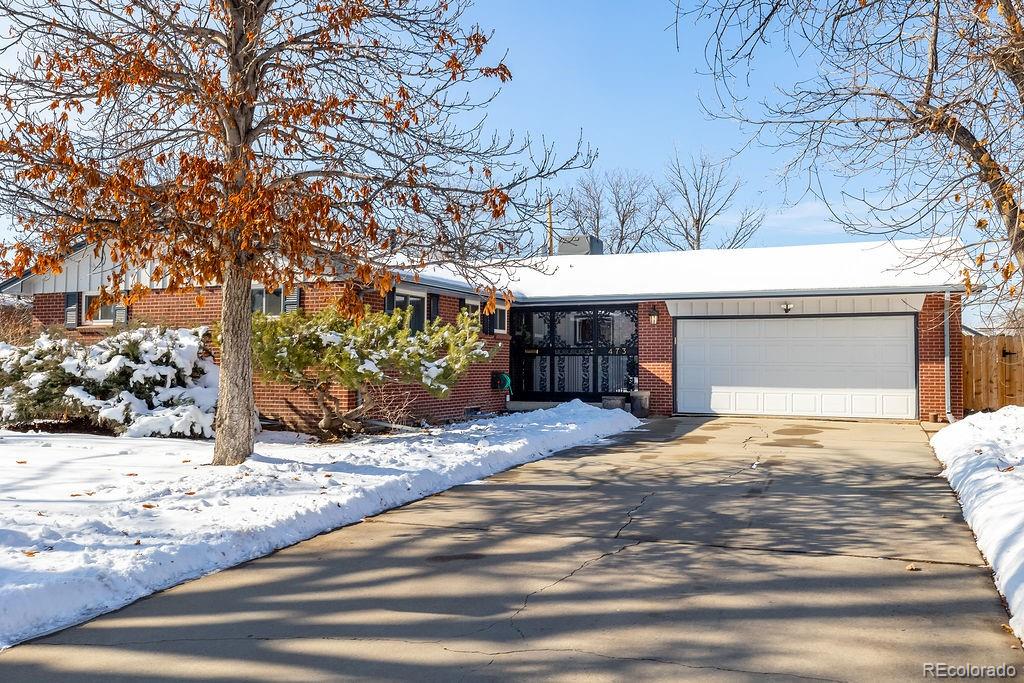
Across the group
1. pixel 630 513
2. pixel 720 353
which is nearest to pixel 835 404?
pixel 720 353

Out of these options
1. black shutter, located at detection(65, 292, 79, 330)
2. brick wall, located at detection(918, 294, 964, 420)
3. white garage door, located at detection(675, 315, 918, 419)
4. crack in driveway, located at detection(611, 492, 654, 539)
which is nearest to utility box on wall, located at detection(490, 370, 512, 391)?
white garage door, located at detection(675, 315, 918, 419)

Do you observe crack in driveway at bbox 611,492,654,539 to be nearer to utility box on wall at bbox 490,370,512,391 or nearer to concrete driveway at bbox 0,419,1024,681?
concrete driveway at bbox 0,419,1024,681

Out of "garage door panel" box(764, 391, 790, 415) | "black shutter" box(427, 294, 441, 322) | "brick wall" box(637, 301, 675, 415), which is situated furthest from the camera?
"brick wall" box(637, 301, 675, 415)

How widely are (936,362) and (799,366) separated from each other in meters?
2.85

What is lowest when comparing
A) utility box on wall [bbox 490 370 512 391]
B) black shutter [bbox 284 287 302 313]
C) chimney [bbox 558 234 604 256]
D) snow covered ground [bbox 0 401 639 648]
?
snow covered ground [bbox 0 401 639 648]

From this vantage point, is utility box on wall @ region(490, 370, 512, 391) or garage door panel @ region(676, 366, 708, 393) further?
garage door panel @ region(676, 366, 708, 393)

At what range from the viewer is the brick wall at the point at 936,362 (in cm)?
1730

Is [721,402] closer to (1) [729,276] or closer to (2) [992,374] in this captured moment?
(1) [729,276]

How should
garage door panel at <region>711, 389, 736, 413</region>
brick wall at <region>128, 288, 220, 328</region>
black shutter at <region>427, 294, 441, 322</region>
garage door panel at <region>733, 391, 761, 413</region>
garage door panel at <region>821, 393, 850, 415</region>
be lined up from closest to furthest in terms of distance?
brick wall at <region>128, 288, 220, 328</region> < black shutter at <region>427, 294, 441, 322</region> < garage door panel at <region>821, 393, 850, 415</region> < garage door panel at <region>733, 391, 761, 413</region> < garage door panel at <region>711, 389, 736, 413</region>

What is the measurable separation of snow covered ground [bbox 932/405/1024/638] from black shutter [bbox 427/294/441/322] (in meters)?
9.64

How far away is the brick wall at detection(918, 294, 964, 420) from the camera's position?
681 inches

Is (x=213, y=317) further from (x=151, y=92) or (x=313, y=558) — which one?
(x=313, y=558)

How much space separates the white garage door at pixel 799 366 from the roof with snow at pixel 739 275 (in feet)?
3.14

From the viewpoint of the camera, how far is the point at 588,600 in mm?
5160
